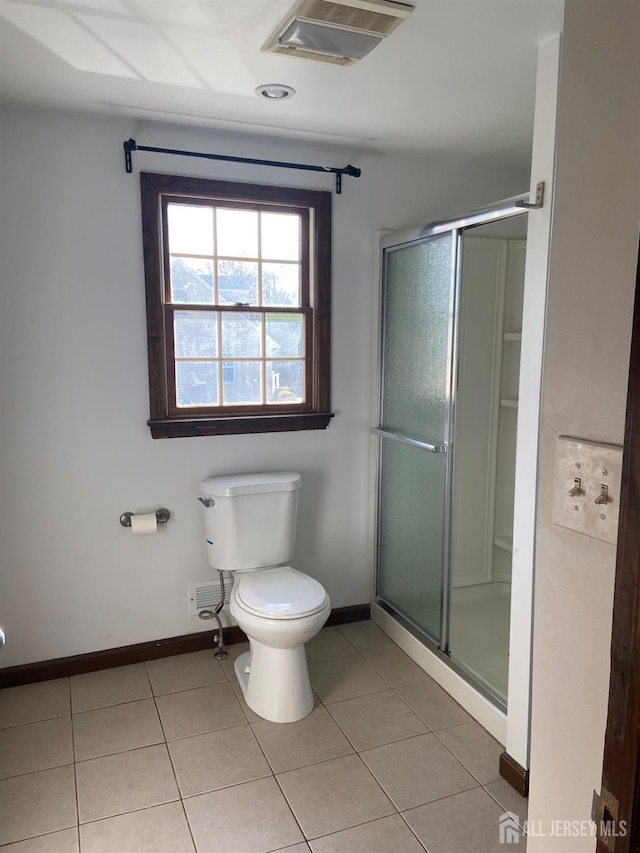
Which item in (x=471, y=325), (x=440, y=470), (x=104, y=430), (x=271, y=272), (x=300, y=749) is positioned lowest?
(x=300, y=749)

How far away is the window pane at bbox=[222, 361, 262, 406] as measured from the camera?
285cm

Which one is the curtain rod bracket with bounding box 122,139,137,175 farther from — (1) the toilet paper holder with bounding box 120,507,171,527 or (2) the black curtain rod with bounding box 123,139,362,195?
(1) the toilet paper holder with bounding box 120,507,171,527

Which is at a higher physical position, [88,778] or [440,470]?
[440,470]

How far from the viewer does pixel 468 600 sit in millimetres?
3238

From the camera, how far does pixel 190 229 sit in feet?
8.93

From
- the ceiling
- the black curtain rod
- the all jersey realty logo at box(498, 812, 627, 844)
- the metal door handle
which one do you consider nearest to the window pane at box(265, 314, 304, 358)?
the metal door handle

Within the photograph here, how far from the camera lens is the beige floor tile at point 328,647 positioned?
2.89 meters

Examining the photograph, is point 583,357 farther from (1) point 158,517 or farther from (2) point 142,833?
(1) point 158,517

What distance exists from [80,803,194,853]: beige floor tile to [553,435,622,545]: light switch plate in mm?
1575

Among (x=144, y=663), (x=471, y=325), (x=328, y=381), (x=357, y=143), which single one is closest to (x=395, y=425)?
(x=328, y=381)

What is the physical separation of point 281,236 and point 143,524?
4.81ft

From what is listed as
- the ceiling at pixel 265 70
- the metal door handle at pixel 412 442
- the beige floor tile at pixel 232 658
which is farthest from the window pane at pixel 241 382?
the beige floor tile at pixel 232 658

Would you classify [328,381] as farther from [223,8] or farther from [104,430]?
[223,8]

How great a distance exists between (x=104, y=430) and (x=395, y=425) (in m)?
1.33
